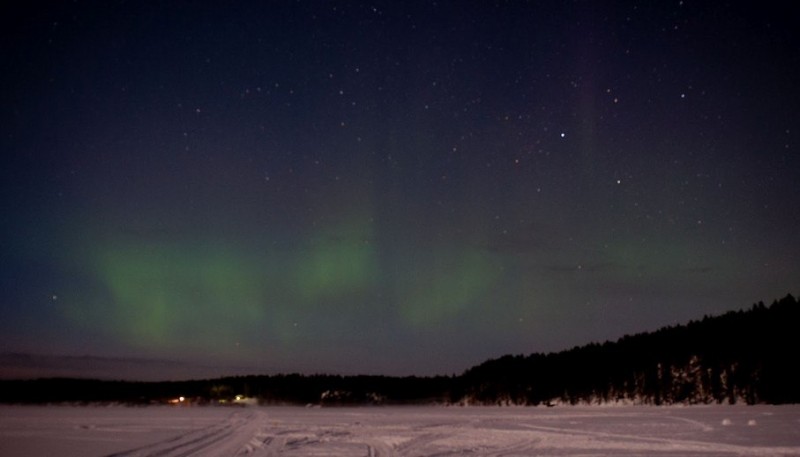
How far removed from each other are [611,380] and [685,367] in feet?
50.8

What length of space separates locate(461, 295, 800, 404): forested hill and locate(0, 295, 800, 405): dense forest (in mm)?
127

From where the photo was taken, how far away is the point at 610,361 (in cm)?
11238

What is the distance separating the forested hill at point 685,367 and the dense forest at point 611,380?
13 centimetres

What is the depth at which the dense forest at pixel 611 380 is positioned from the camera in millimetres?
80812

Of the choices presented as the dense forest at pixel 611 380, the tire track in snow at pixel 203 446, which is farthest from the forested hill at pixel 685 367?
the tire track in snow at pixel 203 446

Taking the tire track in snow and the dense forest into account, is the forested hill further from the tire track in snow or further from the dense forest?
the tire track in snow

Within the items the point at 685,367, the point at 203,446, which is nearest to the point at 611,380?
the point at 685,367

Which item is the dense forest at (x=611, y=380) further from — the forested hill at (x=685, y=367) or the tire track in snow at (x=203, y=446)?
the tire track in snow at (x=203, y=446)

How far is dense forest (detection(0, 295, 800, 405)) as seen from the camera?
265 feet

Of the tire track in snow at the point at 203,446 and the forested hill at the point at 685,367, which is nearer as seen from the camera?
the tire track in snow at the point at 203,446

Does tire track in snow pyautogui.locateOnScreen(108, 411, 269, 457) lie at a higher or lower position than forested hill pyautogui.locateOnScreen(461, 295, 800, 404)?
lower

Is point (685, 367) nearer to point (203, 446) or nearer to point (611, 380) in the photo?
point (611, 380)

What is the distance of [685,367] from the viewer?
9569 centimetres

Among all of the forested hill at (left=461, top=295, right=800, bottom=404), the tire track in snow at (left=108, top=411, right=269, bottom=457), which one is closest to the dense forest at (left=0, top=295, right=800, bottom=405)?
the forested hill at (left=461, top=295, right=800, bottom=404)
